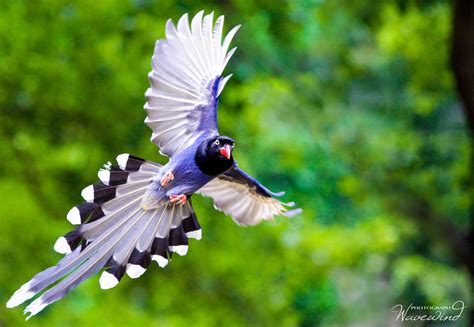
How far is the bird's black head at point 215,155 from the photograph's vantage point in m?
2.08

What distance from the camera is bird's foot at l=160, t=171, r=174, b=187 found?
2.23 meters

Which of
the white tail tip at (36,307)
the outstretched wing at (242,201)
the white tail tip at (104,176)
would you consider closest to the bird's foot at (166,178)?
the white tail tip at (104,176)

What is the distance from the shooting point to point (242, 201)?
2932 mm

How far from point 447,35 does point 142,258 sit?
20.0ft

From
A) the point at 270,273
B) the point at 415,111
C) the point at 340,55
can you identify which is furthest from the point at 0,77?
the point at 415,111

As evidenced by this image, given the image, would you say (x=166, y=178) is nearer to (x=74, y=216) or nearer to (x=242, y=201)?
(x=74, y=216)

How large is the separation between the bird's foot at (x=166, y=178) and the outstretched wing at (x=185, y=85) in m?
0.16

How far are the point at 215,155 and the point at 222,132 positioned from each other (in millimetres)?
3833

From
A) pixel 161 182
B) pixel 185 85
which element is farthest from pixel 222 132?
pixel 161 182

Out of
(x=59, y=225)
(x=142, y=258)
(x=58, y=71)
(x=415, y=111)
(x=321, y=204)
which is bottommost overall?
(x=321, y=204)

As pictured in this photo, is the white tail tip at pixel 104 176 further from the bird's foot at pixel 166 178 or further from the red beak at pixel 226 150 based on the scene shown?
the red beak at pixel 226 150

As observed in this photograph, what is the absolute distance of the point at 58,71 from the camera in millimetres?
Result: 5965

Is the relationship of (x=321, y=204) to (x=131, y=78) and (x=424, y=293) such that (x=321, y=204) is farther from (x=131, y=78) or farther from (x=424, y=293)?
(x=131, y=78)

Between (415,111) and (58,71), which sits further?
(415,111)
